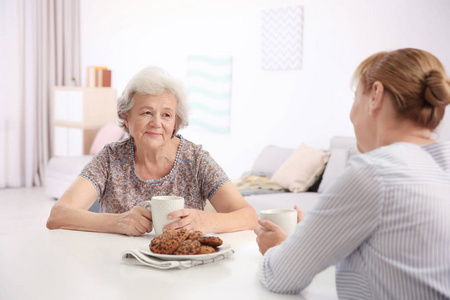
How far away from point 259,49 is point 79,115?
105 inches

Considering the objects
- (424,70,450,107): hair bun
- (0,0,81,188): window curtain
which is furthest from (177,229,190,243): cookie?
(0,0,81,188): window curtain

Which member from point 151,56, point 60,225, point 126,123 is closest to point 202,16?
point 151,56

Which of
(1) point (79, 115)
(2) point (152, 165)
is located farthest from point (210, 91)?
(2) point (152, 165)

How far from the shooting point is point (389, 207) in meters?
0.94

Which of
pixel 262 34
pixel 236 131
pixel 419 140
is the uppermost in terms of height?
pixel 262 34

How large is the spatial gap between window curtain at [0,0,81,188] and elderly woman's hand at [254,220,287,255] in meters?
6.43

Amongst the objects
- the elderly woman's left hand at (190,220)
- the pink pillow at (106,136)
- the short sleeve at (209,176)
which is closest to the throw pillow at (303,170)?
the short sleeve at (209,176)

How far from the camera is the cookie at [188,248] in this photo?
1300 mm

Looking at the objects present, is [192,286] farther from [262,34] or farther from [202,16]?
[202,16]

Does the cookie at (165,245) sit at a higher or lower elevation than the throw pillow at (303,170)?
higher

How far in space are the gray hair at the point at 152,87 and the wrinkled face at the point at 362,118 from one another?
1007 millimetres

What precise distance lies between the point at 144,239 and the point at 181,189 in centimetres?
49

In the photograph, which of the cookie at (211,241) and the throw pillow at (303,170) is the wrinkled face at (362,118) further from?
the throw pillow at (303,170)

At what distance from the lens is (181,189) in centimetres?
205
